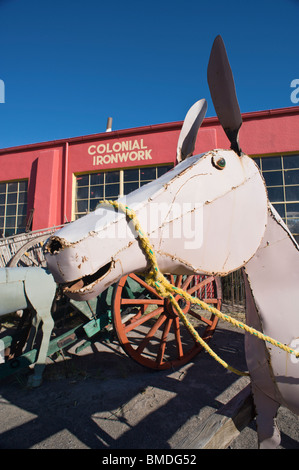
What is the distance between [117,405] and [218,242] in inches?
95.3

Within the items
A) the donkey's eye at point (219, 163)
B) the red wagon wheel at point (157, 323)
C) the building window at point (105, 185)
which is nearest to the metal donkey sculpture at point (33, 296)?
the red wagon wheel at point (157, 323)

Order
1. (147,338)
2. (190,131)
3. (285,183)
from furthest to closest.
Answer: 1. (285,183)
2. (147,338)
3. (190,131)

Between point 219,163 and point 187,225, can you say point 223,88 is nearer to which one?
point 219,163

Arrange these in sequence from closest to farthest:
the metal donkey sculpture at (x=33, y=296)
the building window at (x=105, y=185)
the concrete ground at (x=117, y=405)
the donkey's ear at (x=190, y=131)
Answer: the donkey's ear at (x=190, y=131) → the concrete ground at (x=117, y=405) → the metal donkey sculpture at (x=33, y=296) → the building window at (x=105, y=185)

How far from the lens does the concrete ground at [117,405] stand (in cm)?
211

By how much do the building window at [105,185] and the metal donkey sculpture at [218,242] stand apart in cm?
675

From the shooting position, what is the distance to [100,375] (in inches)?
127

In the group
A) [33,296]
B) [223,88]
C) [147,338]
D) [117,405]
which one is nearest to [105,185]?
[33,296]

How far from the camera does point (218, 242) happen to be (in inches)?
38.9

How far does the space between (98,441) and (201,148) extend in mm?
6899

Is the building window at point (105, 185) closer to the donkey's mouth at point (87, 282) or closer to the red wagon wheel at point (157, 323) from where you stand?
the red wagon wheel at point (157, 323)

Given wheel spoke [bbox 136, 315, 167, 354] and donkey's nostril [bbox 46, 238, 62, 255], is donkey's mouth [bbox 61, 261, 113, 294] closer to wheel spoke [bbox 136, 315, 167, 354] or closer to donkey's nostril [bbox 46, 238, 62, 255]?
donkey's nostril [bbox 46, 238, 62, 255]

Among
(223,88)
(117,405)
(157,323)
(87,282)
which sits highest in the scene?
(223,88)

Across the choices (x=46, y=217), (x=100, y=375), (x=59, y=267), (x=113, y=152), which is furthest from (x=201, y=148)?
(x=59, y=267)
